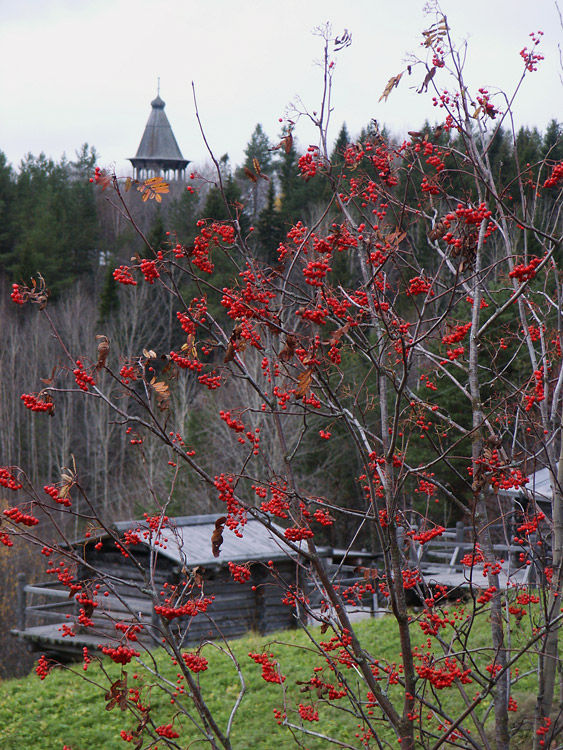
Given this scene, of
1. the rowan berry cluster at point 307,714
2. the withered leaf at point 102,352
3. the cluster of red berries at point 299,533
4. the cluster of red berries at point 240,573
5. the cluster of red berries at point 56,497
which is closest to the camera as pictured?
the withered leaf at point 102,352

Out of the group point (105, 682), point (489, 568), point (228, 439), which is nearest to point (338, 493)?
point (228, 439)

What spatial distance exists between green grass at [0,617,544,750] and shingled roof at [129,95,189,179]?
138 ft

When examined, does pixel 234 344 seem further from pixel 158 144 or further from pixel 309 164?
pixel 158 144

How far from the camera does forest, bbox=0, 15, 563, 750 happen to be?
251 centimetres

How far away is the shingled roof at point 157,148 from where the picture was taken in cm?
4819

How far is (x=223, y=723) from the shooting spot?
800cm

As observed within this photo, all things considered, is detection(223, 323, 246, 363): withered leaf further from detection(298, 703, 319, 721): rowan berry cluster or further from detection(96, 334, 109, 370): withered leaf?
detection(298, 703, 319, 721): rowan berry cluster

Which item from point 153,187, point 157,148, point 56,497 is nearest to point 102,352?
point 56,497

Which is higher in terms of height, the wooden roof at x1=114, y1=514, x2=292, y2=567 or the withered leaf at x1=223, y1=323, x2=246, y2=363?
the withered leaf at x1=223, y1=323, x2=246, y2=363

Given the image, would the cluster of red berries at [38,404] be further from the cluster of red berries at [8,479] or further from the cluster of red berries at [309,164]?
the cluster of red berries at [309,164]

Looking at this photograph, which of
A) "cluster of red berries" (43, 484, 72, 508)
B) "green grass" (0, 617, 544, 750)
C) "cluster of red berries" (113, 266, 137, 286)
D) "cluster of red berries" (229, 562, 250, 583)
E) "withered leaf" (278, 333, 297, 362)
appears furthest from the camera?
"green grass" (0, 617, 544, 750)

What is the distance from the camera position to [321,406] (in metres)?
2.99

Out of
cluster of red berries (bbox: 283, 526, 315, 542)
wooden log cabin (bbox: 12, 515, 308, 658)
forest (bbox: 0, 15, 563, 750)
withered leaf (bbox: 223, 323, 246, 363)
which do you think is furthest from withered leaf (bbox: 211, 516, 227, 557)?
wooden log cabin (bbox: 12, 515, 308, 658)

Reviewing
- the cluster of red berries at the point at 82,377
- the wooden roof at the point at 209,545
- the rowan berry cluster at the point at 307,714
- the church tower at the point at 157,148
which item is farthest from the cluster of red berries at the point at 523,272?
the church tower at the point at 157,148
